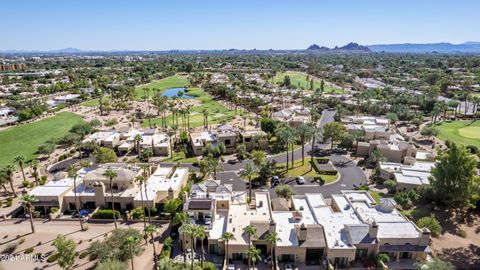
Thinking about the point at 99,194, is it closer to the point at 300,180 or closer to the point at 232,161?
the point at 232,161

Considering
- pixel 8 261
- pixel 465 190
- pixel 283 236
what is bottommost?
pixel 8 261

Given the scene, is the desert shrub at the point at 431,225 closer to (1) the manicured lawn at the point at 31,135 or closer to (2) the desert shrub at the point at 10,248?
(2) the desert shrub at the point at 10,248

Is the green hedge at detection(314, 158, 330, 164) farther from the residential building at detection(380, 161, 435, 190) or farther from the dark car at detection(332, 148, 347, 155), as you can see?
the residential building at detection(380, 161, 435, 190)

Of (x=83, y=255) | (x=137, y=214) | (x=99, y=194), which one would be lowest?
(x=83, y=255)

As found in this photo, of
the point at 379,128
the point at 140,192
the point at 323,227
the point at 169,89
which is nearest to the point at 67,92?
the point at 169,89

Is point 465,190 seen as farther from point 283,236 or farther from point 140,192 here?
point 140,192

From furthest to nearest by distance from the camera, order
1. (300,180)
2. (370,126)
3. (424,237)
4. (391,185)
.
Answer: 1. (370,126)
2. (300,180)
3. (391,185)
4. (424,237)

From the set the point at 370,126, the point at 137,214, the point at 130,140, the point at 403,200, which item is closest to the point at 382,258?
the point at 403,200
